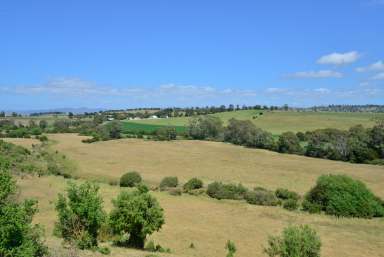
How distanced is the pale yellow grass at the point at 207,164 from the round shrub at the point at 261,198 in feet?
26.7

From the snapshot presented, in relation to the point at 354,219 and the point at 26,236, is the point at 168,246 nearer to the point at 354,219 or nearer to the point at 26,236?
the point at 26,236

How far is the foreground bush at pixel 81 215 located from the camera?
80.5 ft

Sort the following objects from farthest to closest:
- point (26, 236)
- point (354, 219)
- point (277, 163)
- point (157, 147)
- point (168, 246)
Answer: point (157, 147) < point (277, 163) < point (354, 219) < point (168, 246) < point (26, 236)

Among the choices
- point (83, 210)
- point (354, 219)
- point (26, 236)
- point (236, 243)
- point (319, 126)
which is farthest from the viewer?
point (319, 126)

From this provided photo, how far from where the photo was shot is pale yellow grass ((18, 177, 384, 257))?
35.6 metres

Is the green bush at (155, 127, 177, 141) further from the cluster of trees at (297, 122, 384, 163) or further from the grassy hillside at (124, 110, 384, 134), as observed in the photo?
the cluster of trees at (297, 122, 384, 163)

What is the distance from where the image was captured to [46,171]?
71.8m

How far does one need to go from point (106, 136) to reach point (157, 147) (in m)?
24.4

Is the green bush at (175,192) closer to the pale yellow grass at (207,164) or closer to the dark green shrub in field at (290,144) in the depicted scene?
the pale yellow grass at (207,164)

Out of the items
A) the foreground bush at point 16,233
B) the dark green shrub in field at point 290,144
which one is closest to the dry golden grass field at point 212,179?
the foreground bush at point 16,233

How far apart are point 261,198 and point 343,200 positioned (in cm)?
926

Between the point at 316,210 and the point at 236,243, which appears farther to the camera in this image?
the point at 316,210

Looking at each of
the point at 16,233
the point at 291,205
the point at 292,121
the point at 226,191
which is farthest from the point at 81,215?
the point at 292,121

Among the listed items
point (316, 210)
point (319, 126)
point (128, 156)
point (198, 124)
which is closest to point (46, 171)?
point (128, 156)
